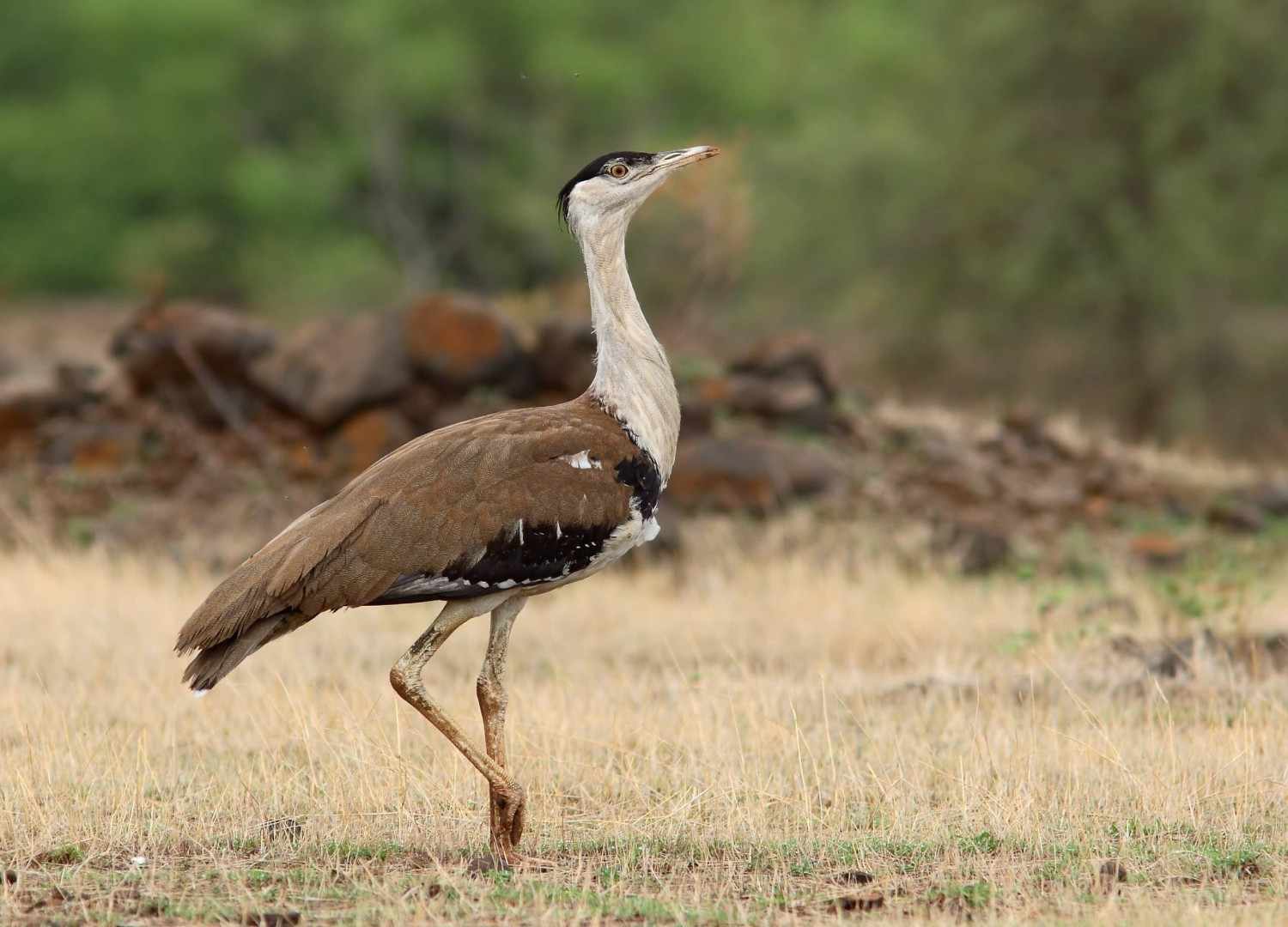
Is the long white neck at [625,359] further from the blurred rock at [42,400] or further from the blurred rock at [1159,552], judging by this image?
the blurred rock at [42,400]

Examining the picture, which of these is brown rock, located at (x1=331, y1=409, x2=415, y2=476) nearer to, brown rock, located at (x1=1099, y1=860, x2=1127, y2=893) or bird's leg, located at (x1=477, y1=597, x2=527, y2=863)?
bird's leg, located at (x1=477, y1=597, x2=527, y2=863)

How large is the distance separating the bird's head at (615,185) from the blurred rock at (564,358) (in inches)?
285

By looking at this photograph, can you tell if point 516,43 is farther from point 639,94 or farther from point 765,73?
point 765,73

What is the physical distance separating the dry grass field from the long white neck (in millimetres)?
1211

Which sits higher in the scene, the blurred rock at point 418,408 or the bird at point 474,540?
the blurred rock at point 418,408

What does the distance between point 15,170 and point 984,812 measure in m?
30.9

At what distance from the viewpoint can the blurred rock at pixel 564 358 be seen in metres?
13.1

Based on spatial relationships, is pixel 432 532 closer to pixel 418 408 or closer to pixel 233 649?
pixel 233 649

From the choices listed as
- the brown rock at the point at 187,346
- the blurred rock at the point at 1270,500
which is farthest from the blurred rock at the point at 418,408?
the blurred rock at the point at 1270,500

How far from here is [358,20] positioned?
3061 cm

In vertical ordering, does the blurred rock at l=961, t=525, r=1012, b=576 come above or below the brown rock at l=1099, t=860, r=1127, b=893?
above

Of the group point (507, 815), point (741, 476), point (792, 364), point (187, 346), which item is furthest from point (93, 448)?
point (507, 815)

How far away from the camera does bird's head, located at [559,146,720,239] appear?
570 centimetres

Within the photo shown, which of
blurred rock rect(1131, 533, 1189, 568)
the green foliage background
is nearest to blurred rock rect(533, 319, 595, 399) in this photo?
blurred rock rect(1131, 533, 1189, 568)
